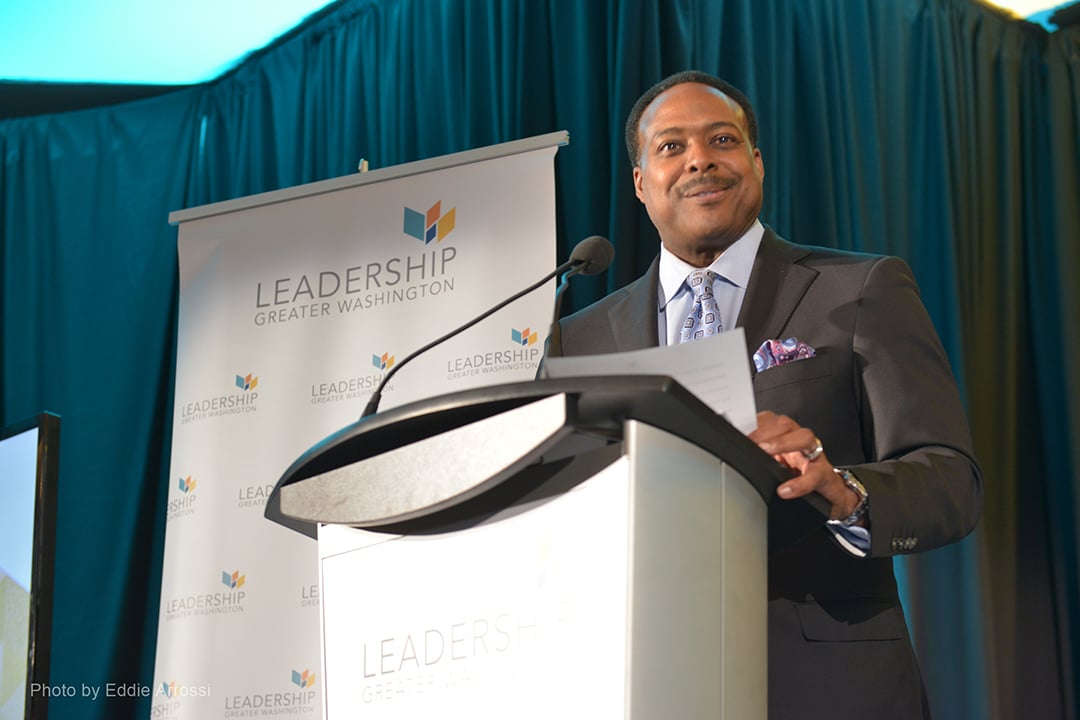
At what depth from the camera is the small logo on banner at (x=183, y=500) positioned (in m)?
3.53

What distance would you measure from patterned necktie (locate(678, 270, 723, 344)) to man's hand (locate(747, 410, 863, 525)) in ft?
2.15

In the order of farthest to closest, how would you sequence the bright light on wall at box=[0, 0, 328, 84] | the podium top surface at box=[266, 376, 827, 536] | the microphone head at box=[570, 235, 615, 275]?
the bright light on wall at box=[0, 0, 328, 84] → the microphone head at box=[570, 235, 615, 275] → the podium top surface at box=[266, 376, 827, 536]

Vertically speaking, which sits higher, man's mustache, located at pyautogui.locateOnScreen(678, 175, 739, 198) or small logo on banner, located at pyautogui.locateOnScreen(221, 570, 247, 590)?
man's mustache, located at pyautogui.locateOnScreen(678, 175, 739, 198)

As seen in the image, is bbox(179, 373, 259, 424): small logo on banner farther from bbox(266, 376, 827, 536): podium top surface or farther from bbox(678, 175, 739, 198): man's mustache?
bbox(266, 376, 827, 536): podium top surface

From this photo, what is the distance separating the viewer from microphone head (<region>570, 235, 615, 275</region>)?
165 centimetres

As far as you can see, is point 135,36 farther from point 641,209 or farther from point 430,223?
point 641,209

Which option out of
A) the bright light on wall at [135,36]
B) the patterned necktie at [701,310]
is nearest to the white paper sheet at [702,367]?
the patterned necktie at [701,310]

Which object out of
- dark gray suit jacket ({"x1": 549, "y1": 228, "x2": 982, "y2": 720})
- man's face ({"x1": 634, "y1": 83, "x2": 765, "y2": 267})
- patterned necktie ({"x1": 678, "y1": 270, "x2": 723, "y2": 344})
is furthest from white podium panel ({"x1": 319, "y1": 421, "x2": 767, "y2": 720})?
man's face ({"x1": 634, "y1": 83, "x2": 765, "y2": 267})

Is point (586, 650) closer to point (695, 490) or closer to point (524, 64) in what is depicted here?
point (695, 490)

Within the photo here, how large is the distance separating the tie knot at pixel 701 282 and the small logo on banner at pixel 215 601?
186cm

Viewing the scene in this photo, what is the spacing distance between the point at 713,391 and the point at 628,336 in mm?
898

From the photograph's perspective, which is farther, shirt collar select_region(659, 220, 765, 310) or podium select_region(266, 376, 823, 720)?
shirt collar select_region(659, 220, 765, 310)

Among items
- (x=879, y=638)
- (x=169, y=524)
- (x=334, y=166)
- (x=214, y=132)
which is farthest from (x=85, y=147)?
(x=879, y=638)

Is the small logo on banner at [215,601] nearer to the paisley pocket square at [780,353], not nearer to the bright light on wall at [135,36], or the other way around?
the paisley pocket square at [780,353]
